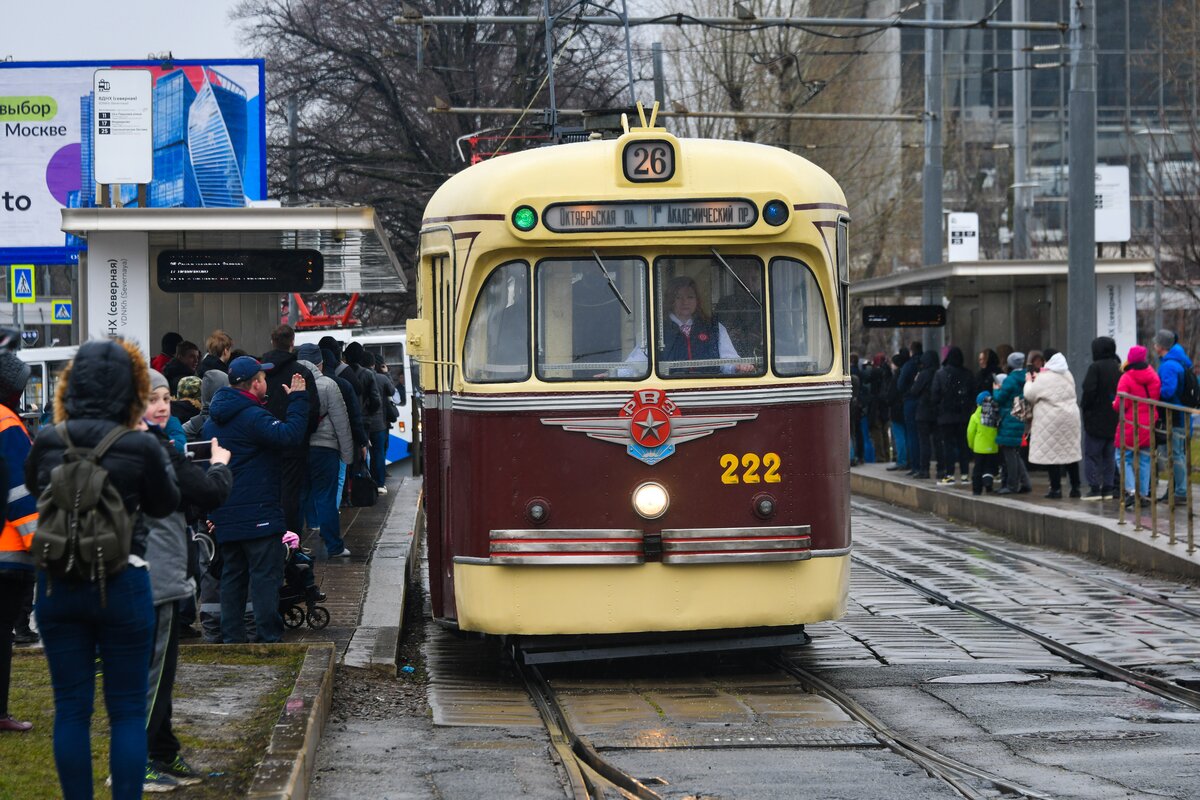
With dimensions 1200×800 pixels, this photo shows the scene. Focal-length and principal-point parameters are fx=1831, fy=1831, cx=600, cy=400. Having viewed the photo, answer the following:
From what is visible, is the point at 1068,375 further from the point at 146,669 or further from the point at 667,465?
the point at 146,669

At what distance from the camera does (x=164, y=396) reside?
7.19 metres

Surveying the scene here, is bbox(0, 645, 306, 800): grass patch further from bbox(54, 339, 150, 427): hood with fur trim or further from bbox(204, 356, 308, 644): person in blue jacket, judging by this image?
bbox(54, 339, 150, 427): hood with fur trim

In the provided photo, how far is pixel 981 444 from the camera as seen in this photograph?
20.4 m

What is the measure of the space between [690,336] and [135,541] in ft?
14.1

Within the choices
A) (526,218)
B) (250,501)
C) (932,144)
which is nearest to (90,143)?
(932,144)

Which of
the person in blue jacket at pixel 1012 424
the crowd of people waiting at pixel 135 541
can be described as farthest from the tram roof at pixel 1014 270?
the crowd of people waiting at pixel 135 541

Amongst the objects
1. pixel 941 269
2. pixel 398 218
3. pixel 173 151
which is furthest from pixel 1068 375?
pixel 398 218

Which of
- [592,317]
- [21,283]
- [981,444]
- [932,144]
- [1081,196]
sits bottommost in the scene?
[981,444]

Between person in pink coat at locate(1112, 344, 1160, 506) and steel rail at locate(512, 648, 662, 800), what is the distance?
8.38 metres

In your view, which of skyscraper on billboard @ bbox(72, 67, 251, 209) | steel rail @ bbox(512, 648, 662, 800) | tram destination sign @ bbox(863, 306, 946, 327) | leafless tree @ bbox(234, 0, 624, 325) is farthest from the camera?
leafless tree @ bbox(234, 0, 624, 325)

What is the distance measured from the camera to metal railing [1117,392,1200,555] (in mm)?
14742

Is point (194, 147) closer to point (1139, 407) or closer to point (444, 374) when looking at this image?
point (1139, 407)

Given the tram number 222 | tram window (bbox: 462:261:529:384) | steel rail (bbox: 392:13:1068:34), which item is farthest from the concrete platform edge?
steel rail (bbox: 392:13:1068:34)

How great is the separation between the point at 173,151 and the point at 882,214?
809 inches
